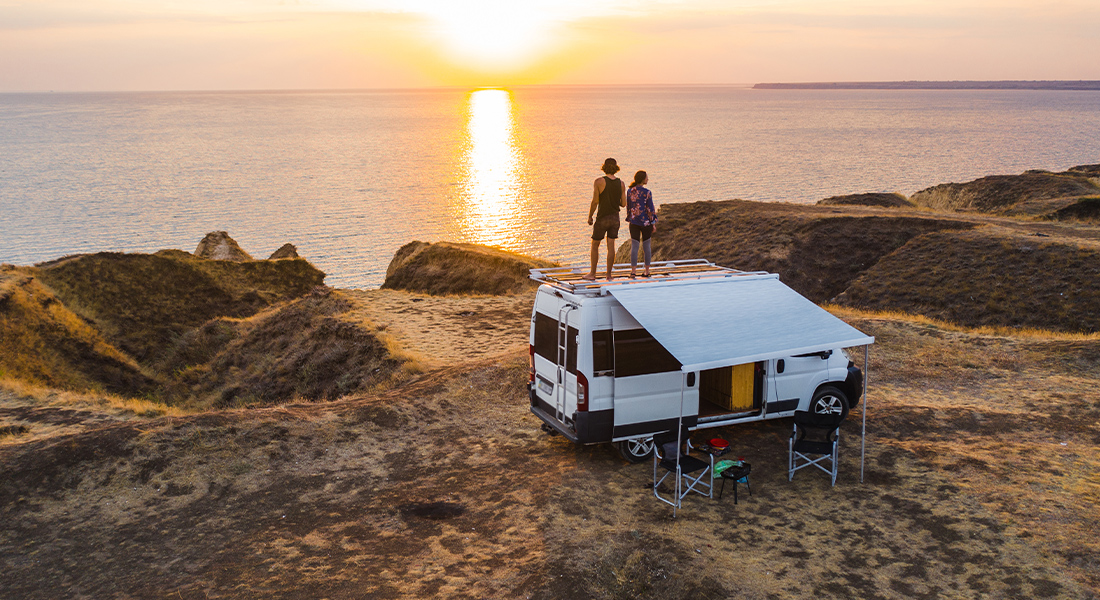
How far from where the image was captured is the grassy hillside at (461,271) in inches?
1267

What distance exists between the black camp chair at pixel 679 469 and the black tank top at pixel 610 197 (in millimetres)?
3917

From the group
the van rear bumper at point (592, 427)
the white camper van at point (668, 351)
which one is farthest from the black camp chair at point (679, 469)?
the van rear bumper at point (592, 427)

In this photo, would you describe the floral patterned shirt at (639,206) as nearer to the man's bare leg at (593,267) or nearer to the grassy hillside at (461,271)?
the man's bare leg at (593,267)

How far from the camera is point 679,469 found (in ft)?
32.8

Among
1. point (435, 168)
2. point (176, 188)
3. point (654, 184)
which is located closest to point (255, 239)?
point (176, 188)

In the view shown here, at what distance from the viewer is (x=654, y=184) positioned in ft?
314

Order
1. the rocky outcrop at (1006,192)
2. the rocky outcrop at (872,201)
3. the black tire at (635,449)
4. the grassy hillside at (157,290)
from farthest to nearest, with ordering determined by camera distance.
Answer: the rocky outcrop at (872,201) → the rocky outcrop at (1006,192) → the grassy hillside at (157,290) → the black tire at (635,449)

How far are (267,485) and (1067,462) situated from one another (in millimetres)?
12523

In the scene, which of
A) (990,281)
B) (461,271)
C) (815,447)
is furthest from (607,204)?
(990,281)

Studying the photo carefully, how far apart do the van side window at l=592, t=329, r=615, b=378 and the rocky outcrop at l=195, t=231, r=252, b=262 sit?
29287 millimetres

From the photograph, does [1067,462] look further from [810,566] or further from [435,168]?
[435,168]

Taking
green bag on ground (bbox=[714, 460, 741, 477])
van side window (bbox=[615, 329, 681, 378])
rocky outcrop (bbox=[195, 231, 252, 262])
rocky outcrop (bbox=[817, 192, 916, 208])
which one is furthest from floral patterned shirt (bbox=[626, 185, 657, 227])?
rocky outcrop (bbox=[817, 192, 916, 208])

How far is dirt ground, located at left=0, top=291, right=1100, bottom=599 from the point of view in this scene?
864cm

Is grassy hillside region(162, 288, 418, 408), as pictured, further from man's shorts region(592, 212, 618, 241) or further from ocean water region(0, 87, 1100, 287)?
ocean water region(0, 87, 1100, 287)
